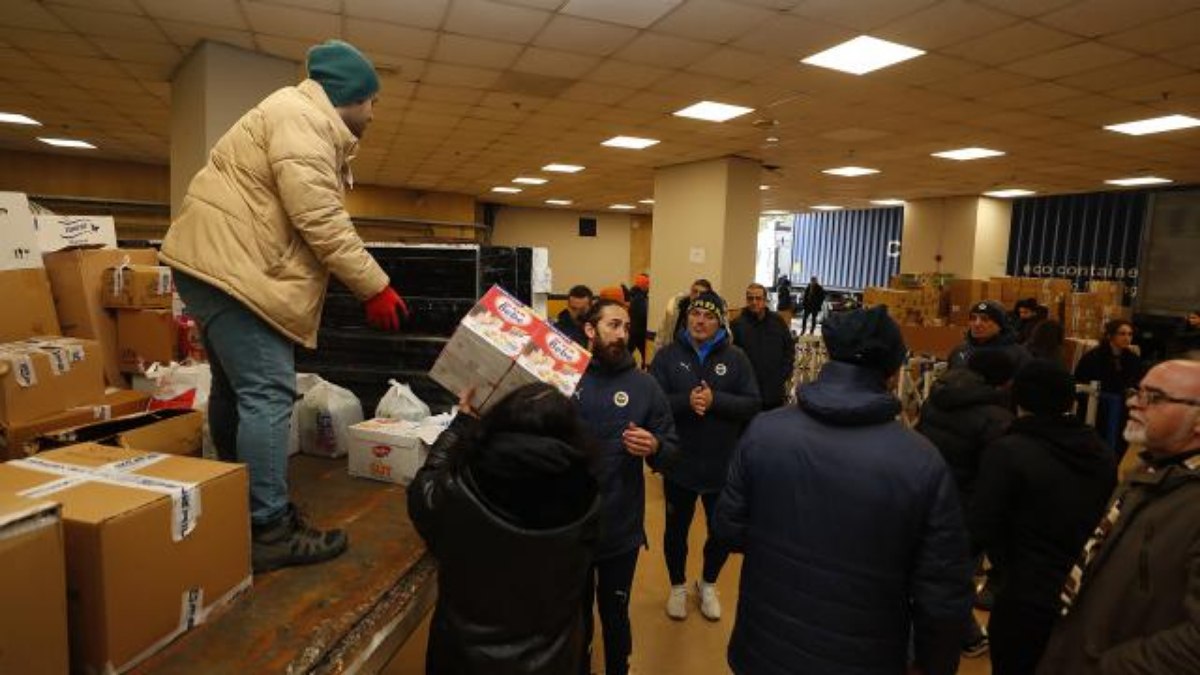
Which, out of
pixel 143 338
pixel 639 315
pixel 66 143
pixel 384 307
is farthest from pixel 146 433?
pixel 66 143

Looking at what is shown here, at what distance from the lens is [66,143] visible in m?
9.25

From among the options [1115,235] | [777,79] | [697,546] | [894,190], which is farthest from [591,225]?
[697,546]

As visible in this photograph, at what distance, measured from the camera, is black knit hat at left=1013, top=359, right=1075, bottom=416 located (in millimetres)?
1876

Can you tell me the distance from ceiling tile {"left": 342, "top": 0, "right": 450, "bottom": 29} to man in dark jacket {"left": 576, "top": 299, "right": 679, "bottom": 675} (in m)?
2.54

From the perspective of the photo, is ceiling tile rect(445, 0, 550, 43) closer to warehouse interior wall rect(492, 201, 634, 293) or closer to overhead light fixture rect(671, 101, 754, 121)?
overhead light fixture rect(671, 101, 754, 121)

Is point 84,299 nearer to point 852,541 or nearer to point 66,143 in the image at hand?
point 852,541

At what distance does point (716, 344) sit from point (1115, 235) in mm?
11137

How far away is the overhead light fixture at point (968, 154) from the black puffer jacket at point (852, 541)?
705 centimetres

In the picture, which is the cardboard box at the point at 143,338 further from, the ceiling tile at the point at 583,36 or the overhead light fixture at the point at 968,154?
the overhead light fixture at the point at 968,154

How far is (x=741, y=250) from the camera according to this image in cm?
816

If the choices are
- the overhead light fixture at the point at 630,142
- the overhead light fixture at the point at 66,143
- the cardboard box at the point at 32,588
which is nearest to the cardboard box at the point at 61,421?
the cardboard box at the point at 32,588

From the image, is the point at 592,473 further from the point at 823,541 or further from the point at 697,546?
the point at 697,546

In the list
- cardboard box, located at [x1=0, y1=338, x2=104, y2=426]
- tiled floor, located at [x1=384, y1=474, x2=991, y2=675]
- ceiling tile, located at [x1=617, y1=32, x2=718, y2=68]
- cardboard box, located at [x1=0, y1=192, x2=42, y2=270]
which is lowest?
tiled floor, located at [x1=384, y1=474, x2=991, y2=675]

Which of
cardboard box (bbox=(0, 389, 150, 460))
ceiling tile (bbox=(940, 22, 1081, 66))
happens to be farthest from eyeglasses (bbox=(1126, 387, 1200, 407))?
ceiling tile (bbox=(940, 22, 1081, 66))
